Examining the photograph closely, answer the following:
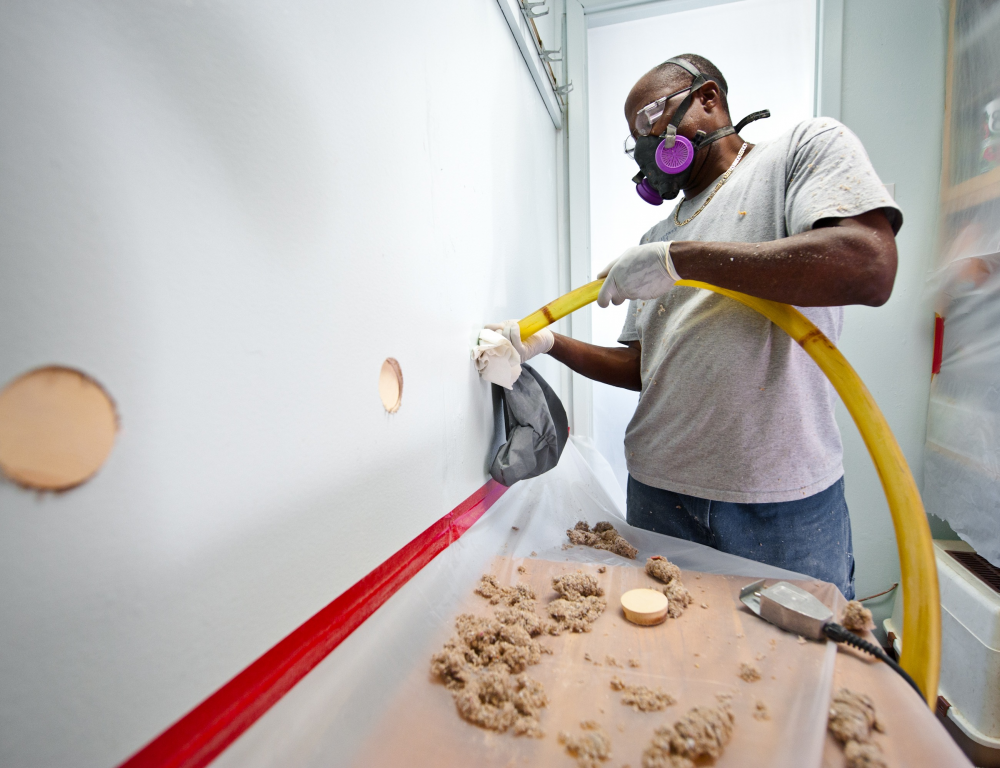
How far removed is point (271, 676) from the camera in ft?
1.39

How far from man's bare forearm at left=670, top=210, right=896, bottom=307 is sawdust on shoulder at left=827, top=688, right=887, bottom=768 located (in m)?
0.52

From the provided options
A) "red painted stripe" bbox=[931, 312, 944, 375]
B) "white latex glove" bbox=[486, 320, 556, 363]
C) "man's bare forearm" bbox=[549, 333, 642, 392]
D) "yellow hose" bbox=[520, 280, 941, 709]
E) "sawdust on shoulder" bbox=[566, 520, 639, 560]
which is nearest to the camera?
"yellow hose" bbox=[520, 280, 941, 709]

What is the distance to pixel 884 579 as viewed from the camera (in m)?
1.83

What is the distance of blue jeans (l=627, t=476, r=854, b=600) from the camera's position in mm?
916

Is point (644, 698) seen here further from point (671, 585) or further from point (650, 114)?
point (650, 114)

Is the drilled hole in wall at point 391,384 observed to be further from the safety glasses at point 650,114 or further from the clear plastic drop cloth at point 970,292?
the clear plastic drop cloth at point 970,292

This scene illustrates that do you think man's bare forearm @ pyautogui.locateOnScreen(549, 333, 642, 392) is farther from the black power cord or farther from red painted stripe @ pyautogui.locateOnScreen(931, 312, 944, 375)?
red painted stripe @ pyautogui.locateOnScreen(931, 312, 944, 375)

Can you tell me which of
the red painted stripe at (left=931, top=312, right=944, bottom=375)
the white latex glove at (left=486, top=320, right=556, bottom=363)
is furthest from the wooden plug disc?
the red painted stripe at (left=931, top=312, right=944, bottom=375)

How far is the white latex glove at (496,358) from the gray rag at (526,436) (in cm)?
7

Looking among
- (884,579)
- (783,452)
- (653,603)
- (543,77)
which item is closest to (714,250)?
(783,452)

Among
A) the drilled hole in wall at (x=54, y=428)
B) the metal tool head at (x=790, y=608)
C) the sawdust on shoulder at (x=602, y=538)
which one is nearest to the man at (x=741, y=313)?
the sawdust on shoulder at (x=602, y=538)

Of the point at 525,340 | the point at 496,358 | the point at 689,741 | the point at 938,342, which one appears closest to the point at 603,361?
the point at 525,340

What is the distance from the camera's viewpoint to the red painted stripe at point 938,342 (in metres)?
1.64

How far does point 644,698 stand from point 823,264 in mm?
615
